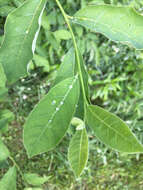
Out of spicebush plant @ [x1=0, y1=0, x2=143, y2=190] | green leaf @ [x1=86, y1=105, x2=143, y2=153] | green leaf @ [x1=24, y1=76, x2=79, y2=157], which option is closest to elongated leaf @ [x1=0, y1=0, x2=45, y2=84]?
spicebush plant @ [x1=0, y1=0, x2=143, y2=190]

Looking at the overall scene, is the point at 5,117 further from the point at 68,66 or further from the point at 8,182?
the point at 68,66

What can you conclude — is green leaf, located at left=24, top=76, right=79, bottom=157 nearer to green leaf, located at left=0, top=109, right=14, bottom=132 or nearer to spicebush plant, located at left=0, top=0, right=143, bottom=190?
spicebush plant, located at left=0, top=0, right=143, bottom=190

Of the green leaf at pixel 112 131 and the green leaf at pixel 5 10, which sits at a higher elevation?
the green leaf at pixel 5 10

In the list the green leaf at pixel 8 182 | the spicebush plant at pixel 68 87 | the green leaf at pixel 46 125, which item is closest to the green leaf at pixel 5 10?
the spicebush plant at pixel 68 87

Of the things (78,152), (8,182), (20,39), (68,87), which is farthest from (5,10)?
(8,182)

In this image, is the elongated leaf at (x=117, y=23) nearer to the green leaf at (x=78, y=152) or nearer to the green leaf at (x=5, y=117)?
the green leaf at (x=78, y=152)

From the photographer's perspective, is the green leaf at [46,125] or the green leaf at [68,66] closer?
the green leaf at [46,125]

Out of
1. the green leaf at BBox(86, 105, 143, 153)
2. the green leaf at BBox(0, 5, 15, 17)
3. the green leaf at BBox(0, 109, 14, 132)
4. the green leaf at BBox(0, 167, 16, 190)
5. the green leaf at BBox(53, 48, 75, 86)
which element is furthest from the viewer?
the green leaf at BBox(0, 109, 14, 132)

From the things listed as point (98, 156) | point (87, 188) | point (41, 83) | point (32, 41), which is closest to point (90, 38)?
point (41, 83)
